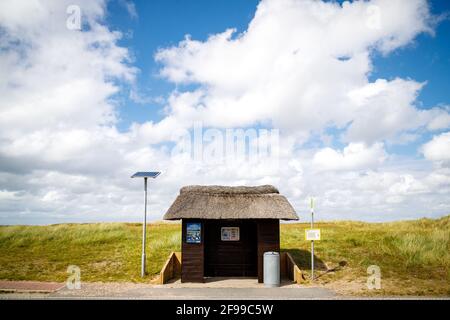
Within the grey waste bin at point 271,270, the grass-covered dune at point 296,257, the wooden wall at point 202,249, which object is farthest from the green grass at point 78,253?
the grey waste bin at point 271,270

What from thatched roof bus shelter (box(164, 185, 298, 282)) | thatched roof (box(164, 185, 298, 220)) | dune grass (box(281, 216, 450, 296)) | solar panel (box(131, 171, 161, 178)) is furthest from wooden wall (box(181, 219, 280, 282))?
solar panel (box(131, 171, 161, 178))

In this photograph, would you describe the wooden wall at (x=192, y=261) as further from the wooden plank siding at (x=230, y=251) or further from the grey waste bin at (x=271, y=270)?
the grey waste bin at (x=271, y=270)

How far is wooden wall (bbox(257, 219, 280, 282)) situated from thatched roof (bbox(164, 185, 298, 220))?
1.57ft

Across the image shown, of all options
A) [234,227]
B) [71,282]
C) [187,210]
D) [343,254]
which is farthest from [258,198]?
[71,282]

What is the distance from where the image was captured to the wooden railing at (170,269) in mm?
14508

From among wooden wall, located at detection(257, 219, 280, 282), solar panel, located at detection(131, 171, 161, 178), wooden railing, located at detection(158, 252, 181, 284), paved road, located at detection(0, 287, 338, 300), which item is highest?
solar panel, located at detection(131, 171, 161, 178)

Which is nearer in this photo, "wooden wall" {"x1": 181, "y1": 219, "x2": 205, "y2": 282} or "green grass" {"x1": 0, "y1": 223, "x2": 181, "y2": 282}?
"wooden wall" {"x1": 181, "y1": 219, "x2": 205, "y2": 282}

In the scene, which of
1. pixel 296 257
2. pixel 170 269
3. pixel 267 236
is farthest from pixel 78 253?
pixel 296 257

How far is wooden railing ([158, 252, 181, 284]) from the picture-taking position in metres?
14.5

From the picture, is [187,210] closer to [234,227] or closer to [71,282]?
[234,227]

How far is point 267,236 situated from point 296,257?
4.15 m

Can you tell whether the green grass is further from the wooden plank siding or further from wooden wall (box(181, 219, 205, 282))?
the wooden plank siding
